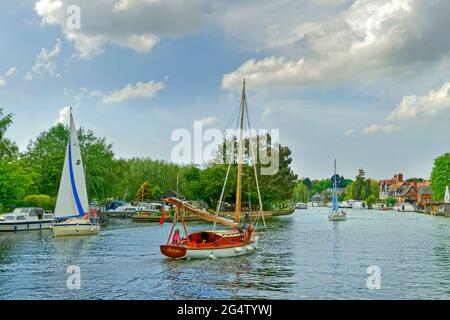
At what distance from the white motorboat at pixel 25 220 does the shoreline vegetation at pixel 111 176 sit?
219 inches

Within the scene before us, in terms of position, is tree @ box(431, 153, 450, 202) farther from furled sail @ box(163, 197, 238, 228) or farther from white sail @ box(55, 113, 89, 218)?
furled sail @ box(163, 197, 238, 228)

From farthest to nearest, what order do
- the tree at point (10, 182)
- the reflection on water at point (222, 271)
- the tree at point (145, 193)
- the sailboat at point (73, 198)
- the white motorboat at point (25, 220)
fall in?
the tree at point (145, 193)
the tree at point (10, 182)
the white motorboat at point (25, 220)
the sailboat at point (73, 198)
the reflection on water at point (222, 271)

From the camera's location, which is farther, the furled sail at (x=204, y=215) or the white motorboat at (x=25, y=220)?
the white motorboat at (x=25, y=220)

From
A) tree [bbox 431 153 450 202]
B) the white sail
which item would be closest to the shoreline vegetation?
tree [bbox 431 153 450 202]

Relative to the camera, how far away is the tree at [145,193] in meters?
132

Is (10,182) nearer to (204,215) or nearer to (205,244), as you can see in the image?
(204,215)

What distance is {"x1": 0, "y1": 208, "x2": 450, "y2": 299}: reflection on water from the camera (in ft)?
89.3

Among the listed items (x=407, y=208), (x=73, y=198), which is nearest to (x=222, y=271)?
(x=73, y=198)

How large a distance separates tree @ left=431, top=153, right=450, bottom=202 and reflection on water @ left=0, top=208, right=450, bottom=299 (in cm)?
11277

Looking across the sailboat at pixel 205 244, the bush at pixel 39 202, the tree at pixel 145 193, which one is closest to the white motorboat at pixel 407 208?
the tree at pixel 145 193

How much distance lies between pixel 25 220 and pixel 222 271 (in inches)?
1577

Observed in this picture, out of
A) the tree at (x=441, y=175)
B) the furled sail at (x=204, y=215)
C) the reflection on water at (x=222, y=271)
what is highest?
the tree at (x=441, y=175)

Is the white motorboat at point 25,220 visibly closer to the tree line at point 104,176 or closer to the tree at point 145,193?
the tree line at point 104,176
